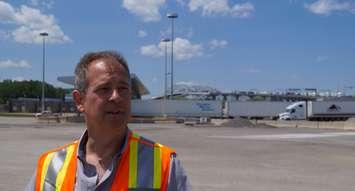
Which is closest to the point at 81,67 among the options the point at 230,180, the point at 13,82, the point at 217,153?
the point at 230,180

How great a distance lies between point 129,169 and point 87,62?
55 centimetres

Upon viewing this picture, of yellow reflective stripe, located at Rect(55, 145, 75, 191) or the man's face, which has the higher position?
the man's face


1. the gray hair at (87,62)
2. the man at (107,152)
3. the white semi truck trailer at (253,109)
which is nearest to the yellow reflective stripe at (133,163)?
the man at (107,152)

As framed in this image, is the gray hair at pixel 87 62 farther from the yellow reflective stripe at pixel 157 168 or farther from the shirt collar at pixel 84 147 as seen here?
the yellow reflective stripe at pixel 157 168

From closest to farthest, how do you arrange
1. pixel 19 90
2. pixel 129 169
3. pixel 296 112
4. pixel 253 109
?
pixel 129 169, pixel 296 112, pixel 253 109, pixel 19 90

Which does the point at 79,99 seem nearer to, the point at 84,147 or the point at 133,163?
the point at 84,147

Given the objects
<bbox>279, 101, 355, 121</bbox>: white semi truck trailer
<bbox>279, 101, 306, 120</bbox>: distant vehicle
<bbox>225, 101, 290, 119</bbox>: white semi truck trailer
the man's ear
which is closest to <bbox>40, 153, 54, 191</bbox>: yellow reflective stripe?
the man's ear

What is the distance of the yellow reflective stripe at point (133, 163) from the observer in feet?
7.68

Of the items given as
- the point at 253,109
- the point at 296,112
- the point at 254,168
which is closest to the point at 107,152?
the point at 254,168

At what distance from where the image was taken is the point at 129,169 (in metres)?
2.38

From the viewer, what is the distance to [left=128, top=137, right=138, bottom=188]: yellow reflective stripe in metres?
2.34

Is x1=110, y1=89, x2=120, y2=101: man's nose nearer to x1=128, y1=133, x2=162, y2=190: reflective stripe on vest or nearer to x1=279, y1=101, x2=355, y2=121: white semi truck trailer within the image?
x1=128, y1=133, x2=162, y2=190: reflective stripe on vest

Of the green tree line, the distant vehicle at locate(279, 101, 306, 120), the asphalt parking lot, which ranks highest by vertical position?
the green tree line

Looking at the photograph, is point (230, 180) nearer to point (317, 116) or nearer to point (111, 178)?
point (111, 178)
